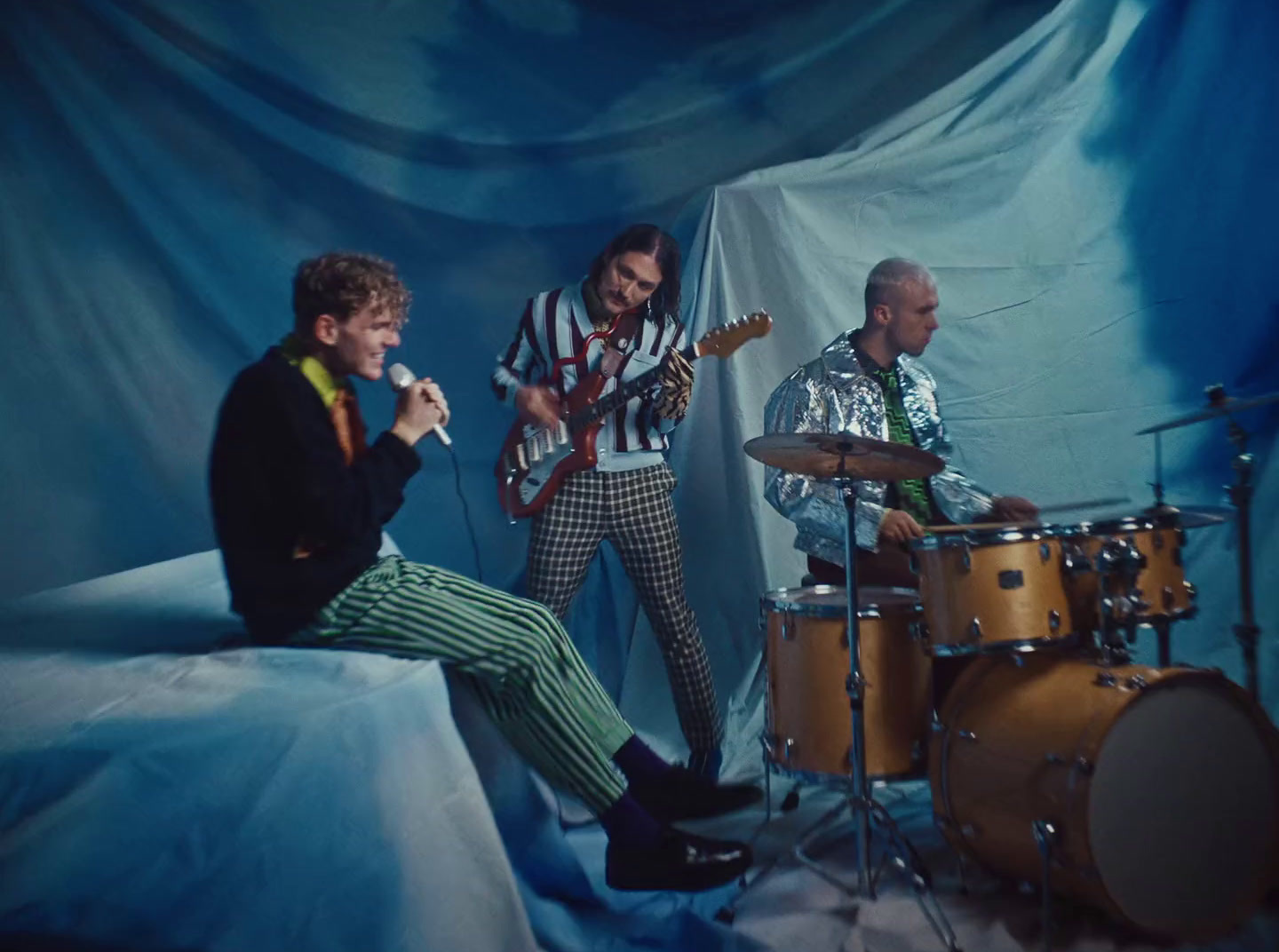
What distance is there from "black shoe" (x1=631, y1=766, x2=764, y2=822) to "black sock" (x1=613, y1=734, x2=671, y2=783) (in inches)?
1.2

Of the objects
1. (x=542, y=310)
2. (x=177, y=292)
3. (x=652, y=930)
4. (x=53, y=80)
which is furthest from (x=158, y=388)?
(x=652, y=930)

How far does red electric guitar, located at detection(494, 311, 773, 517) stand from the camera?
2.81 metres

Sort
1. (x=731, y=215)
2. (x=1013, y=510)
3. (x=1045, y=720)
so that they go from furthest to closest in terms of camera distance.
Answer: (x=731, y=215) → (x=1013, y=510) → (x=1045, y=720)

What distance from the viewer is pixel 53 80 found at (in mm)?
2650

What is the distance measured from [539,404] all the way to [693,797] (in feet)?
3.68

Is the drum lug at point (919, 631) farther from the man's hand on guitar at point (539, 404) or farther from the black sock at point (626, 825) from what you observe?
the man's hand on guitar at point (539, 404)

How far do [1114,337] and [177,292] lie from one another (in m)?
2.76

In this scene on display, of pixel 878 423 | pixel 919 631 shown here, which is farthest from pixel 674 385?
pixel 919 631

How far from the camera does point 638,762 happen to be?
2.16 meters

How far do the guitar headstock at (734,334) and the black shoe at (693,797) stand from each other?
3.80 feet

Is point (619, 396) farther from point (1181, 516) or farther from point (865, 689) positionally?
point (1181, 516)

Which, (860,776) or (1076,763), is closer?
(1076,763)

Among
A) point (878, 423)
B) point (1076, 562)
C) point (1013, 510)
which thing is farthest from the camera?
point (878, 423)

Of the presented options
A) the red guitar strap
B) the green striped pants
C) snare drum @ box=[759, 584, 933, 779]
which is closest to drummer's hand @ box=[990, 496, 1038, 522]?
snare drum @ box=[759, 584, 933, 779]
